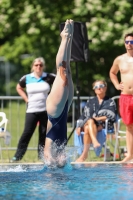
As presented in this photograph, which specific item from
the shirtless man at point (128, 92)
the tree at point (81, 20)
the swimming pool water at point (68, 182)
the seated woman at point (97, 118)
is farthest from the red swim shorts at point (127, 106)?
the tree at point (81, 20)

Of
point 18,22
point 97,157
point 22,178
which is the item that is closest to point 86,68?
point 18,22

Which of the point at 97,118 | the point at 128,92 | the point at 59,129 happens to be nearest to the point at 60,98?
the point at 59,129

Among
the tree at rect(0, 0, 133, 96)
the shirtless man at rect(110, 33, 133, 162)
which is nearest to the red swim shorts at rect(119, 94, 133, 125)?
the shirtless man at rect(110, 33, 133, 162)

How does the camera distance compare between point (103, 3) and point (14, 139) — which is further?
point (103, 3)

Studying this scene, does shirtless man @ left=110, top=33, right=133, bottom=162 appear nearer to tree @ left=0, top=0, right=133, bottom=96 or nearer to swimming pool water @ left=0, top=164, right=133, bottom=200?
swimming pool water @ left=0, top=164, right=133, bottom=200

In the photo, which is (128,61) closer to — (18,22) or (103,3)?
(103,3)

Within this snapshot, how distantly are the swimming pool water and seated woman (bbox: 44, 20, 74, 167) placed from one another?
0.32 metres

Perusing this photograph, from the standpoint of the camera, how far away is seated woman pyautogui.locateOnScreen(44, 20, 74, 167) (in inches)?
251

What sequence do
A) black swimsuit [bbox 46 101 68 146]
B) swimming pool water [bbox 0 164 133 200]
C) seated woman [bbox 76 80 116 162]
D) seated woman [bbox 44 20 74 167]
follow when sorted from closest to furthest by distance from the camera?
swimming pool water [bbox 0 164 133 200] → seated woman [bbox 44 20 74 167] → black swimsuit [bbox 46 101 68 146] → seated woman [bbox 76 80 116 162]

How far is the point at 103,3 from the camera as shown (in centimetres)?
1873

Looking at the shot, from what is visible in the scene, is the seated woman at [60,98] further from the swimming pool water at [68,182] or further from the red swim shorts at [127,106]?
the red swim shorts at [127,106]

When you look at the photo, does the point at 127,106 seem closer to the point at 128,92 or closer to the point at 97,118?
the point at 128,92

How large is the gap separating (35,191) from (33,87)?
14.5 feet

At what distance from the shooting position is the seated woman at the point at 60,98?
6379 millimetres
